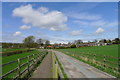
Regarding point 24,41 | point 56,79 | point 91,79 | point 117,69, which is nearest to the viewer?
point 56,79

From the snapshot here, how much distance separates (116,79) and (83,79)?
2.22 metres

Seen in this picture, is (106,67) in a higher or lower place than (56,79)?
lower

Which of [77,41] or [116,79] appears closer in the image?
[116,79]

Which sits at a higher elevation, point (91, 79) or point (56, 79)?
point (56, 79)

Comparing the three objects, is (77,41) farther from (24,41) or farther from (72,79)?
(72,79)

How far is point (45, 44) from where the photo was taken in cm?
18438

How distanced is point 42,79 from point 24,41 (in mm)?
131327

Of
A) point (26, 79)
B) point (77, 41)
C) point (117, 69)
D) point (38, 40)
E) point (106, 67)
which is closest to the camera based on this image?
point (26, 79)

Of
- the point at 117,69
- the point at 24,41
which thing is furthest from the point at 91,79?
the point at 24,41

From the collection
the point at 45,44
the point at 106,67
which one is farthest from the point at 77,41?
the point at 106,67

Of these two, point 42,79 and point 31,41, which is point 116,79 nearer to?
point 42,79

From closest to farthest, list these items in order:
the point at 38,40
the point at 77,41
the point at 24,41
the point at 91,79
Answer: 1. the point at 91,79
2. the point at 24,41
3. the point at 38,40
4. the point at 77,41

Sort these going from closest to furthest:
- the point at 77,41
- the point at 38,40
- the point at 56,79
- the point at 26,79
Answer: the point at 56,79, the point at 26,79, the point at 38,40, the point at 77,41

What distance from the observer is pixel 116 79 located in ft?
33.9
